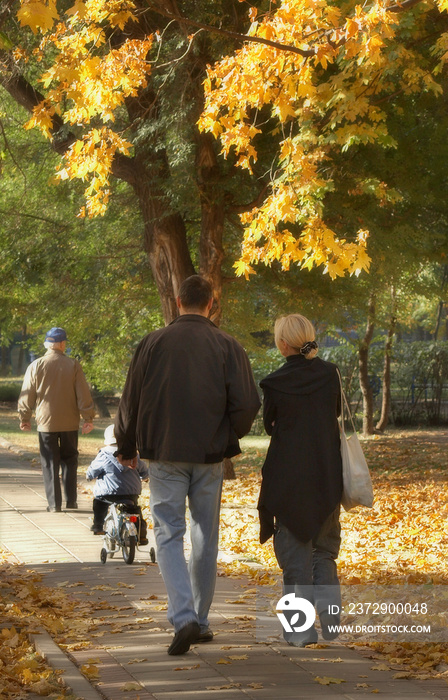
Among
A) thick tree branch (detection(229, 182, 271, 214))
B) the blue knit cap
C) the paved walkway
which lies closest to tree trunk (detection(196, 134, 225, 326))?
thick tree branch (detection(229, 182, 271, 214))

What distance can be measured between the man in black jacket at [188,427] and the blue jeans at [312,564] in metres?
0.40

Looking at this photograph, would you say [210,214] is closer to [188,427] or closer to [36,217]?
[36,217]

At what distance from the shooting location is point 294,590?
5.33m

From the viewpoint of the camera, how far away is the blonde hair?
5.53 metres

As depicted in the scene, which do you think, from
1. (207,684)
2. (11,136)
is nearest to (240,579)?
(207,684)

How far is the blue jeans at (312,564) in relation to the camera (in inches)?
210

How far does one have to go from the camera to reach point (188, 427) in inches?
205

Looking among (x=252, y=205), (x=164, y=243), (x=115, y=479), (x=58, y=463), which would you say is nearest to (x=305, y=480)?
(x=115, y=479)

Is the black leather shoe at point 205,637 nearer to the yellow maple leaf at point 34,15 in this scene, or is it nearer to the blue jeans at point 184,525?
the blue jeans at point 184,525

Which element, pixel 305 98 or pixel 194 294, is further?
pixel 305 98

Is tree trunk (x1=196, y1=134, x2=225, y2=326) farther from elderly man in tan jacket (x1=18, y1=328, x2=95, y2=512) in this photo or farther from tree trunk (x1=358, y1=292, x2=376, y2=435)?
tree trunk (x1=358, y1=292, x2=376, y2=435)

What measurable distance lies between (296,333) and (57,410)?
569 cm

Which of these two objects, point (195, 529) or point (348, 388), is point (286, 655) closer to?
point (195, 529)

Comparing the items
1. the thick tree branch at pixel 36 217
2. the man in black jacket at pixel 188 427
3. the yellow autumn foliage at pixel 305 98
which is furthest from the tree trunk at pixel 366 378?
the man in black jacket at pixel 188 427
